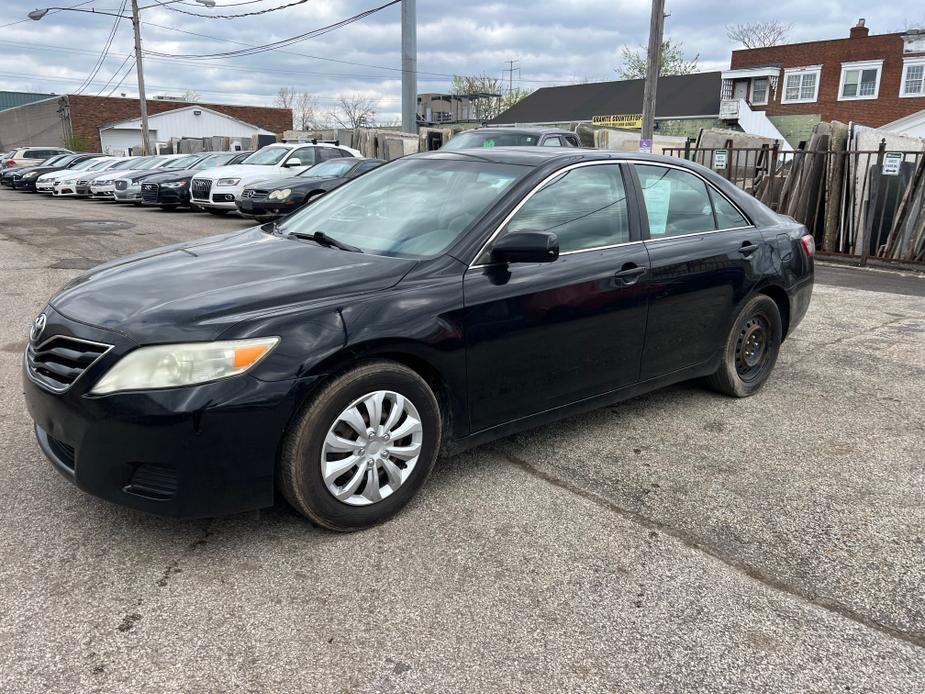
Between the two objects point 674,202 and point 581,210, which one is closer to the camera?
point 581,210

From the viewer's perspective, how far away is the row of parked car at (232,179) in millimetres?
13977

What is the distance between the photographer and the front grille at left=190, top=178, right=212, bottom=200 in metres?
15.9

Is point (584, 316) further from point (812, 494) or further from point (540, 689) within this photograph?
point (540, 689)

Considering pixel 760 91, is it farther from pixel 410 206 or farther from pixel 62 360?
pixel 62 360

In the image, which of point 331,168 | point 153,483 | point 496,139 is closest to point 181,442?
point 153,483

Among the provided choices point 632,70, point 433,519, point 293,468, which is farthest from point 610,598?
point 632,70

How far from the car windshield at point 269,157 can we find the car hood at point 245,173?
0.35 m

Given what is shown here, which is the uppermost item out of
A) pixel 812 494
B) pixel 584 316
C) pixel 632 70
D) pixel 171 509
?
pixel 632 70

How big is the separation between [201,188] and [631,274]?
46.6 ft

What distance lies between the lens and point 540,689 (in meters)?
2.25

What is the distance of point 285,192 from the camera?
540 inches

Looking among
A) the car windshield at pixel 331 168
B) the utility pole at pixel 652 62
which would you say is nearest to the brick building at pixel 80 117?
the car windshield at pixel 331 168

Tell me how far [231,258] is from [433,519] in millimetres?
1550

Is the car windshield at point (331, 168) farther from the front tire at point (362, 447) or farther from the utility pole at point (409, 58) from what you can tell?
the utility pole at point (409, 58)
